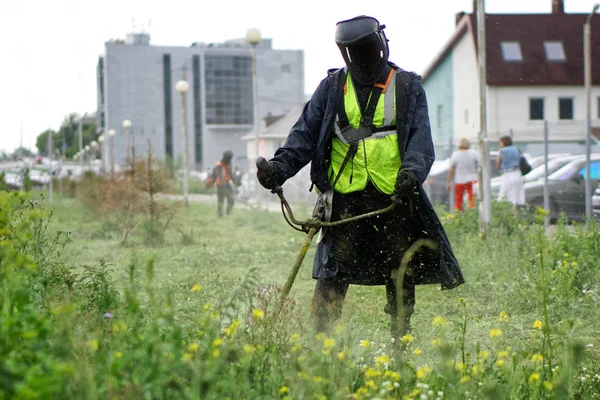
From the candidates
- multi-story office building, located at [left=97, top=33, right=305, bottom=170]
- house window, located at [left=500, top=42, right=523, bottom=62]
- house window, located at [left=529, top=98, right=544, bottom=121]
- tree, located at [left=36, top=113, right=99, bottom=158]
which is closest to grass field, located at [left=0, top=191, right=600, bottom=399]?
house window, located at [left=500, top=42, right=523, bottom=62]

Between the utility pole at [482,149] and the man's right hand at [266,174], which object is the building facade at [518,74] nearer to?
the utility pole at [482,149]

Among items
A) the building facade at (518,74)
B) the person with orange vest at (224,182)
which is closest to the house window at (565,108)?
the building facade at (518,74)

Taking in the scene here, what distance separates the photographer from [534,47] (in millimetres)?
44219

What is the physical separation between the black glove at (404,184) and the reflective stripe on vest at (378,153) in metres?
0.26

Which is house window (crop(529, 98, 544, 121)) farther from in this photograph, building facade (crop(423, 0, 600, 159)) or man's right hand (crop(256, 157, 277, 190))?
man's right hand (crop(256, 157, 277, 190))

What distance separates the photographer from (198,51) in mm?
107250

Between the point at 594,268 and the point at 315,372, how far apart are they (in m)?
5.23

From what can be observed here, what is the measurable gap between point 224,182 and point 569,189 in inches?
328

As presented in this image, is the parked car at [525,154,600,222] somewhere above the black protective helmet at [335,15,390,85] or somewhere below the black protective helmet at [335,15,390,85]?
below

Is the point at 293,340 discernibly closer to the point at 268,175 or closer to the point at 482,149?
the point at 268,175

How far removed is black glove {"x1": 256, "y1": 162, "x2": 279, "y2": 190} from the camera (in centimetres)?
516

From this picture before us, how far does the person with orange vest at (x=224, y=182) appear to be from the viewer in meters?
22.0

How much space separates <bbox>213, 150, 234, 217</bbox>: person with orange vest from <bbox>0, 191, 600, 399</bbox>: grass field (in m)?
12.2

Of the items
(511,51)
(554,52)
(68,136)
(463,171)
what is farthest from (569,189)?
(68,136)
